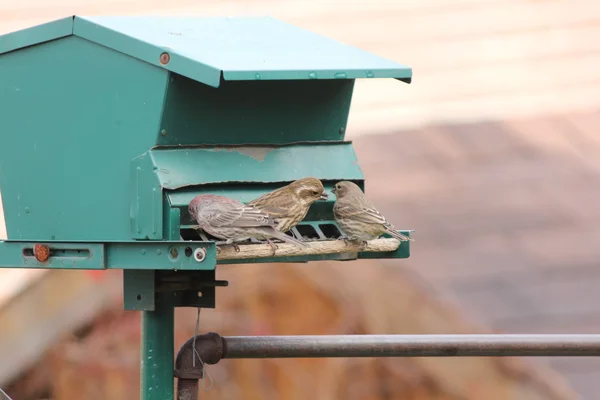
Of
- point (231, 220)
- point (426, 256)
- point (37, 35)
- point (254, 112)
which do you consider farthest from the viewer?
point (426, 256)

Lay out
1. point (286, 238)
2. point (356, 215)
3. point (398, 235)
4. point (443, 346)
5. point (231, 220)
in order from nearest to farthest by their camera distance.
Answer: point (443, 346) → point (231, 220) → point (286, 238) → point (356, 215) → point (398, 235)

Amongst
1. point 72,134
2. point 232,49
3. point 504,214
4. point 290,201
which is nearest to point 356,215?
point 290,201

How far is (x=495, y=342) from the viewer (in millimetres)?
6059

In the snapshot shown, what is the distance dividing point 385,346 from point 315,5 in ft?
18.0

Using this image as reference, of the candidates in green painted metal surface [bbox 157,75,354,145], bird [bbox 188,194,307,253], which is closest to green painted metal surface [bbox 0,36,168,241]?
green painted metal surface [bbox 157,75,354,145]

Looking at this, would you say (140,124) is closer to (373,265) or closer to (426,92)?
(373,265)

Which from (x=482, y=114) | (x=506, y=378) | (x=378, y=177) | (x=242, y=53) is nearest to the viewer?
(x=242, y=53)

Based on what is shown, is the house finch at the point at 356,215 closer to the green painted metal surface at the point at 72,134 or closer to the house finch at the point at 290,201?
the house finch at the point at 290,201

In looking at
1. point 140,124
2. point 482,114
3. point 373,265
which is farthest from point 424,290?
point 140,124

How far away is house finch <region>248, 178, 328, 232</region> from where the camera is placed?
641 cm

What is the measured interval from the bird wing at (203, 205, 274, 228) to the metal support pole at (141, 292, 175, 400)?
2.01 ft

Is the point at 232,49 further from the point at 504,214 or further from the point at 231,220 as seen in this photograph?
the point at 504,214

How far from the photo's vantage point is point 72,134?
6426 mm

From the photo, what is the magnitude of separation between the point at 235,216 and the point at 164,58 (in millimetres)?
751
